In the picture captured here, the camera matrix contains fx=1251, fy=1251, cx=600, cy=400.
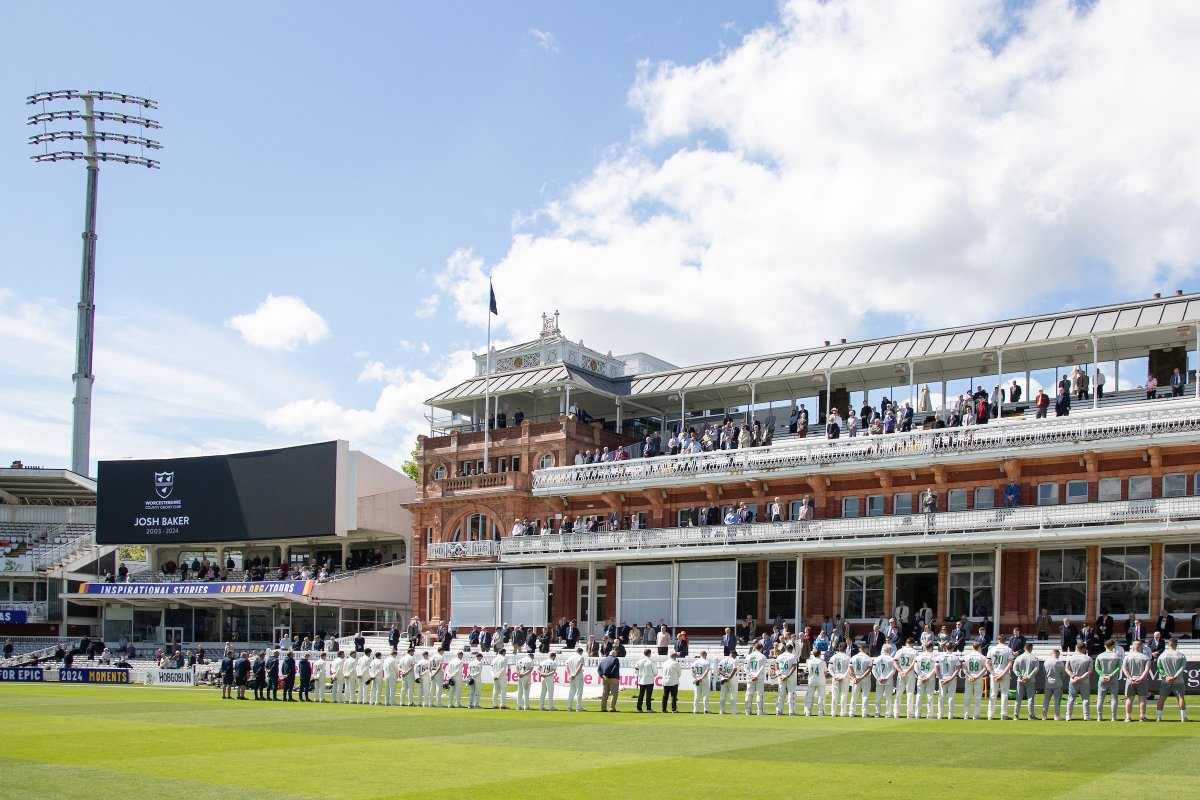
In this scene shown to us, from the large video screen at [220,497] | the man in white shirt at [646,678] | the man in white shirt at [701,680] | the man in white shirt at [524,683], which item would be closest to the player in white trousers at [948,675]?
the man in white shirt at [701,680]

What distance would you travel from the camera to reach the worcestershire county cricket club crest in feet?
209

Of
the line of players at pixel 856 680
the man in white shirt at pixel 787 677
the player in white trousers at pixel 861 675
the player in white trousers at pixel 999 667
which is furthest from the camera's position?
the man in white shirt at pixel 787 677

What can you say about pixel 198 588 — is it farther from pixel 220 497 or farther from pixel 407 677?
pixel 407 677

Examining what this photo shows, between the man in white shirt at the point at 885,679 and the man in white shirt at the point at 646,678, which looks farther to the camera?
the man in white shirt at the point at 646,678

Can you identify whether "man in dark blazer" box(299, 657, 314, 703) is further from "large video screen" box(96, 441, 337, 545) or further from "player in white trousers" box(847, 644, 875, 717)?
"large video screen" box(96, 441, 337, 545)

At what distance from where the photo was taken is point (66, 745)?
1981 centimetres

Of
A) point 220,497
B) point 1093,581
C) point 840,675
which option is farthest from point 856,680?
point 220,497

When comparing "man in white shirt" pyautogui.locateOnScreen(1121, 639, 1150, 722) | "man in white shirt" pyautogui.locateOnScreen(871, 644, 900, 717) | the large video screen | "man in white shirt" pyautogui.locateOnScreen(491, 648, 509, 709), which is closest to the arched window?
the large video screen

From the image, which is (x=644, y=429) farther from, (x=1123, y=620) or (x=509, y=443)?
(x=1123, y=620)

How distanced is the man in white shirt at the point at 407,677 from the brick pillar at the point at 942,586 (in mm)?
17790

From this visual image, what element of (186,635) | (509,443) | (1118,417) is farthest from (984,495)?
(186,635)

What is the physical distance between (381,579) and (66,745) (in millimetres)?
40393

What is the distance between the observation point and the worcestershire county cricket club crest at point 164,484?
209 feet

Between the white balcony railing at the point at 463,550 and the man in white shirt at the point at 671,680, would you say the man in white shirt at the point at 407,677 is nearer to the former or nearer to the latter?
the man in white shirt at the point at 671,680
